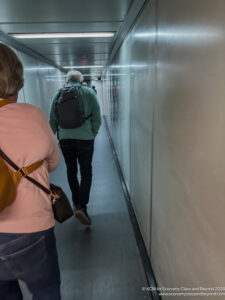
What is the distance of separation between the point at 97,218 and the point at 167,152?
5.65ft

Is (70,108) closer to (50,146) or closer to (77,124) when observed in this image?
(77,124)

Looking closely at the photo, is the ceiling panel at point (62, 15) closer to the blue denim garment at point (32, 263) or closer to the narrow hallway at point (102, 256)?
the blue denim garment at point (32, 263)

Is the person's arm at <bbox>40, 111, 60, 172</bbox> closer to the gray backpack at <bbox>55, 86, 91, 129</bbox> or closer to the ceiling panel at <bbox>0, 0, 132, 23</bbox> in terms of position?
the gray backpack at <bbox>55, 86, 91, 129</bbox>

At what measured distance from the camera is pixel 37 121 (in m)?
0.97

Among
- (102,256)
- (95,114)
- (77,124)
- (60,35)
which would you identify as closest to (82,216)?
(102,256)

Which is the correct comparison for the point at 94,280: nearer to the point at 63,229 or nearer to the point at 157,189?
the point at 63,229

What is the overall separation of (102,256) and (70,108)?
1.45 m

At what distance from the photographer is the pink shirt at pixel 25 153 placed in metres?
0.92

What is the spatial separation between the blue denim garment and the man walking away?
1399 mm

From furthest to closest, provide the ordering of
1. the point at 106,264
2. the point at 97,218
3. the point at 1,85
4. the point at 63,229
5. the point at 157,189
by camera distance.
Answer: the point at 97,218
the point at 63,229
the point at 106,264
the point at 157,189
the point at 1,85

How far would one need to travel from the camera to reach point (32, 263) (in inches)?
40.4

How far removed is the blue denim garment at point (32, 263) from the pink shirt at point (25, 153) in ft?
0.15

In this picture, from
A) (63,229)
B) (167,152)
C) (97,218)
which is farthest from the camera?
(97,218)

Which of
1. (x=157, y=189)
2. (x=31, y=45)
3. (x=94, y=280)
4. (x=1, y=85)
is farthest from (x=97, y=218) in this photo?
(x=31, y=45)
